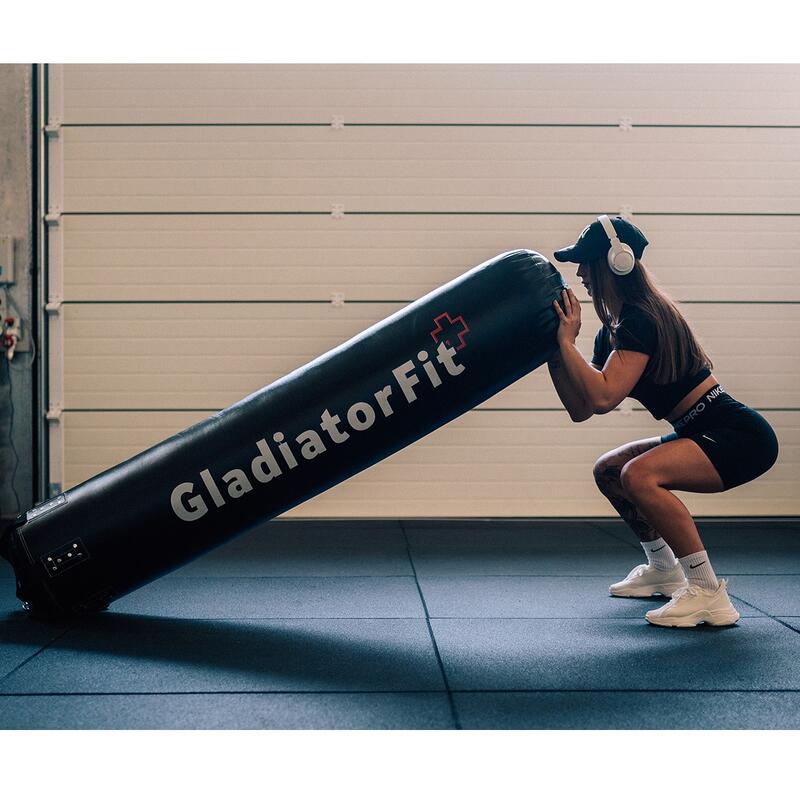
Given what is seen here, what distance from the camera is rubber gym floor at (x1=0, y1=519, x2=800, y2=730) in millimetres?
2059

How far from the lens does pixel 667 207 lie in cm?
552

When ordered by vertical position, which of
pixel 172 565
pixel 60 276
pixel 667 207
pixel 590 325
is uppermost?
pixel 667 207

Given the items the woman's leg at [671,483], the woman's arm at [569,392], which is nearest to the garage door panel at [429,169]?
the woman's arm at [569,392]

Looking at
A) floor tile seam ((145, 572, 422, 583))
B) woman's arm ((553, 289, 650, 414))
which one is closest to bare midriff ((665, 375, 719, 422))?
woman's arm ((553, 289, 650, 414))

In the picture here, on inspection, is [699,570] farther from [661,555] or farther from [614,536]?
[614,536]

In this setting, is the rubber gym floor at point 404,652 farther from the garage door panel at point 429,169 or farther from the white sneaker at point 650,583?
the garage door panel at point 429,169

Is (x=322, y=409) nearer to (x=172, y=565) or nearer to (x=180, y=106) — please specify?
(x=172, y=565)

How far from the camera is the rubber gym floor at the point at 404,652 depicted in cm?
206

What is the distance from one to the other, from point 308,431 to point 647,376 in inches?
46.3

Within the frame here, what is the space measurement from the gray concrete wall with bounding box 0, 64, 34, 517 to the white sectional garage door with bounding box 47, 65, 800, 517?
16 centimetres

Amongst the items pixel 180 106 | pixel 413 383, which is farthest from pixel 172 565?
pixel 180 106

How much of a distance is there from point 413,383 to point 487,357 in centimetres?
26

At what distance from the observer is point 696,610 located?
9.18ft

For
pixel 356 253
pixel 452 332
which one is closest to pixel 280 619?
pixel 452 332
